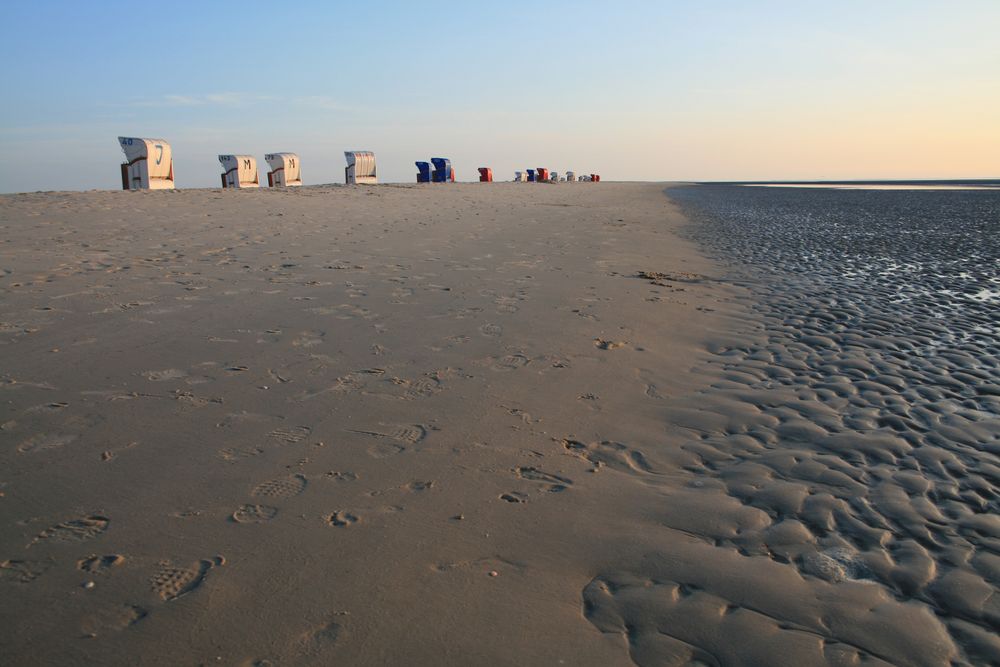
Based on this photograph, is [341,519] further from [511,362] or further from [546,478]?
[511,362]

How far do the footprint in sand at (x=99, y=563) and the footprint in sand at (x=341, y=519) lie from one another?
2.72ft

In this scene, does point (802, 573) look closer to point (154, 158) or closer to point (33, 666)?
point (33, 666)

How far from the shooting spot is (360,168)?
33.7 metres

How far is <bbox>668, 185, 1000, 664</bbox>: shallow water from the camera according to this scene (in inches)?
123

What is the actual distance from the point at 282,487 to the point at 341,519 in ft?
1.46

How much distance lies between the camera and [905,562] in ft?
10.4

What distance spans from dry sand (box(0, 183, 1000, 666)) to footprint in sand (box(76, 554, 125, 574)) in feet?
0.04

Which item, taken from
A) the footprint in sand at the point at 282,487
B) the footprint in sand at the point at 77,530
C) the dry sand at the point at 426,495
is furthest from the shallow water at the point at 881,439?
the footprint in sand at the point at 77,530

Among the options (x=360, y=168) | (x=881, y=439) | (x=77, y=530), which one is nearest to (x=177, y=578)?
(x=77, y=530)

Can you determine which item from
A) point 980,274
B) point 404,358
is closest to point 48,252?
point 404,358

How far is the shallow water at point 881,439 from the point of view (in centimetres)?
312

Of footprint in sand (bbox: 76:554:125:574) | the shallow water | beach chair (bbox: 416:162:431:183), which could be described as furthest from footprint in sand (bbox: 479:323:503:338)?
beach chair (bbox: 416:162:431:183)

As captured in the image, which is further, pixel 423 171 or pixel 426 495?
pixel 423 171

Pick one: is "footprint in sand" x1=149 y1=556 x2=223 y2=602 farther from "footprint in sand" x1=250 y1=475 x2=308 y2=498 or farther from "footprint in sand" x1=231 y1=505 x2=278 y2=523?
"footprint in sand" x1=250 y1=475 x2=308 y2=498
